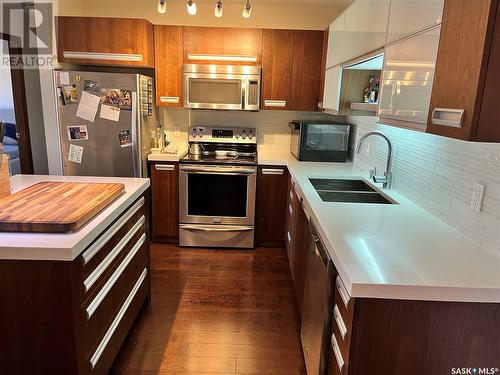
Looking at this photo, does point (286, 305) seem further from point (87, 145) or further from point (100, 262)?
point (87, 145)

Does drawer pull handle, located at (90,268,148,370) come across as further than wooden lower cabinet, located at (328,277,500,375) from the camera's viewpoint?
Yes

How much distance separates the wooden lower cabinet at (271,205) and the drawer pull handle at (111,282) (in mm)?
1507

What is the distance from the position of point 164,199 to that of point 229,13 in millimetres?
1995

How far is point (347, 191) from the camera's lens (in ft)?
7.79

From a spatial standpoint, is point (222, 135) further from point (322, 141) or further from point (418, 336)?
point (418, 336)

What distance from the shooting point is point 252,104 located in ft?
11.3

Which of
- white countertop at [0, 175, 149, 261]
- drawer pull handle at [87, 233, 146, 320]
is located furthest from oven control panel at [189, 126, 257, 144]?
white countertop at [0, 175, 149, 261]

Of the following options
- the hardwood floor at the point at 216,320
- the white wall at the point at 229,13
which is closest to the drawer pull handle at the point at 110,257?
the hardwood floor at the point at 216,320

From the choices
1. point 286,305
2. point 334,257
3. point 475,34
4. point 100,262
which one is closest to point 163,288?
point 286,305

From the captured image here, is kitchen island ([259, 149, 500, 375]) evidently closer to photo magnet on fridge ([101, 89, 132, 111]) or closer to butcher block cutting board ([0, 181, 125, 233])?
butcher block cutting board ([0, 181, 125, 233])

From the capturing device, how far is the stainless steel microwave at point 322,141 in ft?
10.9

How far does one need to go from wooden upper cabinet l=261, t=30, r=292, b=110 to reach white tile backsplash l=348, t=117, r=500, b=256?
1383mm

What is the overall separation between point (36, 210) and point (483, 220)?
1843 millimetres

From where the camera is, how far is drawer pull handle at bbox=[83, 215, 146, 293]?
1.45 metres
